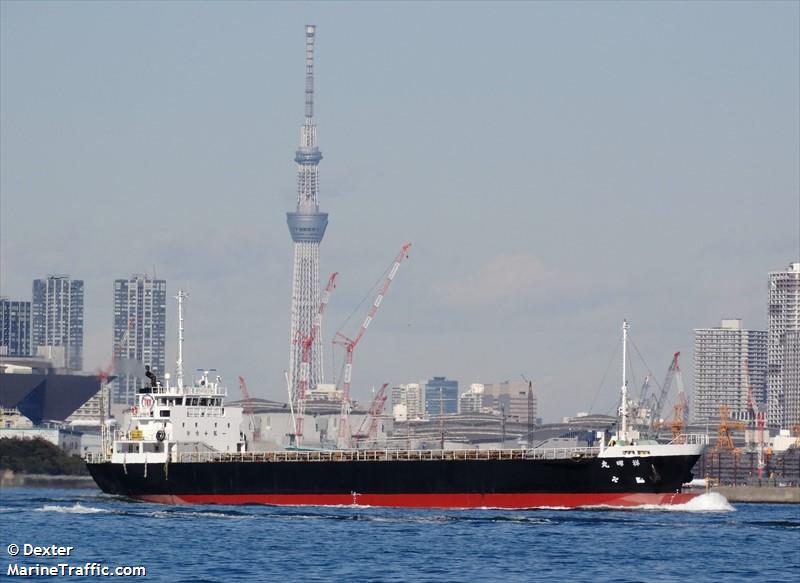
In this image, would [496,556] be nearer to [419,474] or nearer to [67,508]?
[419,474]

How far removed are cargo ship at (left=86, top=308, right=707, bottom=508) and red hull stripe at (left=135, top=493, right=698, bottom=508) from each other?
5 centimetres

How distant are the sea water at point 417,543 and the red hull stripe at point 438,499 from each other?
689 millimetres

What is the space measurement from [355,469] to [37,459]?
74345mm

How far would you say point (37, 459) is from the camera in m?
161

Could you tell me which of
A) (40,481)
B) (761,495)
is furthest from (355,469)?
(761,495)

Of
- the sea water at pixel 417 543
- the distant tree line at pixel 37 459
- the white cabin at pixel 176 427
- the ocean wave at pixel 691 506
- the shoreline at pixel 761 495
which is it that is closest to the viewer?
the sea water at pixel 417 543

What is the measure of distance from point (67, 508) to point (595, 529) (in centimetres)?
3296

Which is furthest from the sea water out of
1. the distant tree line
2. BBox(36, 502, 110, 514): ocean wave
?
the distant tree line

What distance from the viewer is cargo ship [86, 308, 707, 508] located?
87438mm

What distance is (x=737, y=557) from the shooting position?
65062 mm

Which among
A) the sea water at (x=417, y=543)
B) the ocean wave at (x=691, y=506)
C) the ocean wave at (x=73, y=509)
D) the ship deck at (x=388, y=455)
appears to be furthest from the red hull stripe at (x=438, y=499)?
the ocean wave at (x=73, y=509)

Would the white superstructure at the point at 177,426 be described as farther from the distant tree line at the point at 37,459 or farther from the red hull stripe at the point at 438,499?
the distant tree line at the point at 37,459

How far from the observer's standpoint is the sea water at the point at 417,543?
58.7 meters

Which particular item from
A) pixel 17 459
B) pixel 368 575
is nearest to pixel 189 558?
pixel 368 575
